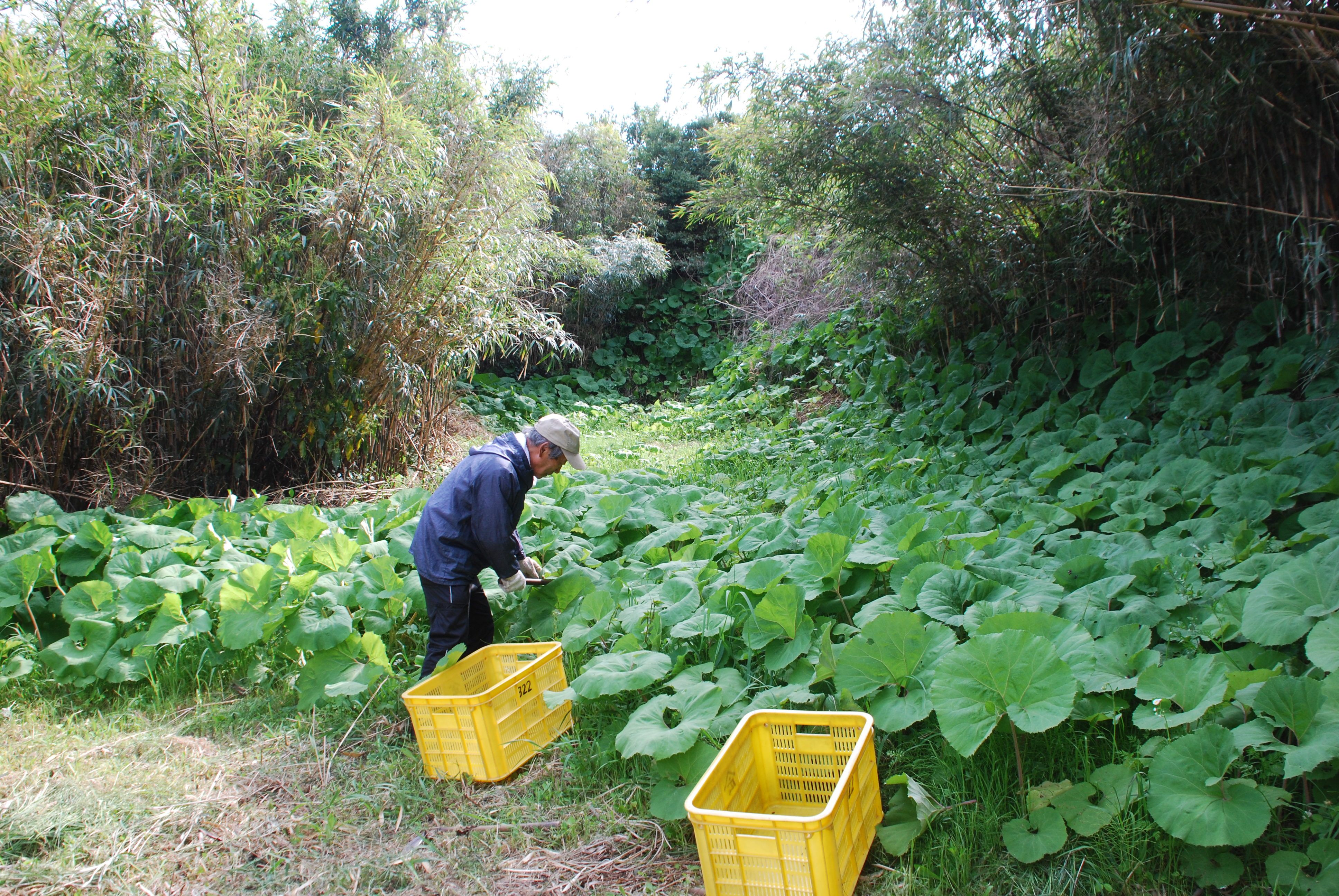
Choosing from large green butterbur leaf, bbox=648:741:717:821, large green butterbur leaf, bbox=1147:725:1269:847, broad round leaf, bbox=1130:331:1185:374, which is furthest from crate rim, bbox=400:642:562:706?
broad round leaf, bbox=1130:331:1185:374

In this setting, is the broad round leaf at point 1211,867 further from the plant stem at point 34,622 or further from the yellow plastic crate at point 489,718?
the plant stem at point 34,622

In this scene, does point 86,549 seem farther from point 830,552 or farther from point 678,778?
point 830,552

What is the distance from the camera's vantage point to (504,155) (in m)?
5.09

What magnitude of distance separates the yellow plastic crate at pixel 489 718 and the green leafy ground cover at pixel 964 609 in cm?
10

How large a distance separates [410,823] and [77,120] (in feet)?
12.3

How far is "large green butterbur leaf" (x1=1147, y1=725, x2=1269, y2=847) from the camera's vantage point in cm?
116

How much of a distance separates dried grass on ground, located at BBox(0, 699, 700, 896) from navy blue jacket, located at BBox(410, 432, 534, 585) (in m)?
0.48

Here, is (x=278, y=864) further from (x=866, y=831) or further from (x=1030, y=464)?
(x=1030, y=464)

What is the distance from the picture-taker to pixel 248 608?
92.3 inches

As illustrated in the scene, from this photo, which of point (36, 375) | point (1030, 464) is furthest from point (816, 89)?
point (36, 375)

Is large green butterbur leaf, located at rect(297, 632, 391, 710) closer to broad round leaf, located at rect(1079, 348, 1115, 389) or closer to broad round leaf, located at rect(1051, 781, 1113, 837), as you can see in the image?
broad round leaf, located at rect(1051, 781, 1113, 837)

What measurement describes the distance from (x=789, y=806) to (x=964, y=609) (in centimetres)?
66

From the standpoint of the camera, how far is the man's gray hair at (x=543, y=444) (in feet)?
7.32

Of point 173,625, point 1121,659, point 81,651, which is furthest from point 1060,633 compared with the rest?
point 81,651
